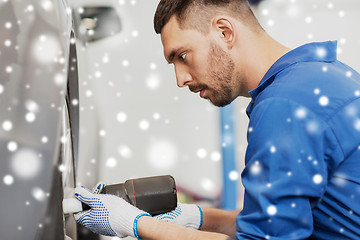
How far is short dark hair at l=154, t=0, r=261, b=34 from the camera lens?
123 centimetres

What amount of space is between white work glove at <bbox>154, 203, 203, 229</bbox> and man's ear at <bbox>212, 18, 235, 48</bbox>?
713 millimetres

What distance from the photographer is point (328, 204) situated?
0.93 metres

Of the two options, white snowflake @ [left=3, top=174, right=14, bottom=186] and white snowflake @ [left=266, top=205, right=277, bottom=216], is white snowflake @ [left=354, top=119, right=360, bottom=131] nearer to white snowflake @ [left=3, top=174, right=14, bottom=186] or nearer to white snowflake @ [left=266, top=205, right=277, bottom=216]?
white snowflake @ [left=266, top=205, right=277, bottom=216]

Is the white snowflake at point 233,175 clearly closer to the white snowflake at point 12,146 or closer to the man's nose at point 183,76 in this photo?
the man's nose at point 183,76

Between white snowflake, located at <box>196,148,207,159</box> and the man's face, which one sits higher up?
the man's face

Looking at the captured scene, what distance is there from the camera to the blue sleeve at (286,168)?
853 millimetres

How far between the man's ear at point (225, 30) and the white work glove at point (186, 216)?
713 millimetres

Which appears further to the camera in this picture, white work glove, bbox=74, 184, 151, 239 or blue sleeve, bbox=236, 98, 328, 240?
white work glove, bbox=74, 184, 151, 239

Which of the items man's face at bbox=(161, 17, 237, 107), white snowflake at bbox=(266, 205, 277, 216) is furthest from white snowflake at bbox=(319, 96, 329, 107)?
man's face at bbox=(161, 17, 237, 107)

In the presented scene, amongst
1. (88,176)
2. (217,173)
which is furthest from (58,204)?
(217,173)

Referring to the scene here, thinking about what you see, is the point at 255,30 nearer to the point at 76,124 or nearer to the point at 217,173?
the point at 76,124

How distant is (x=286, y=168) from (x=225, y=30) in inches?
21.5

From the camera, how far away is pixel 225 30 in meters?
1.21

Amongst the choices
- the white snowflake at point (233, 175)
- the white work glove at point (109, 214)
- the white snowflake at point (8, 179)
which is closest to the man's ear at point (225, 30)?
the white work glove at point (109, 214)
